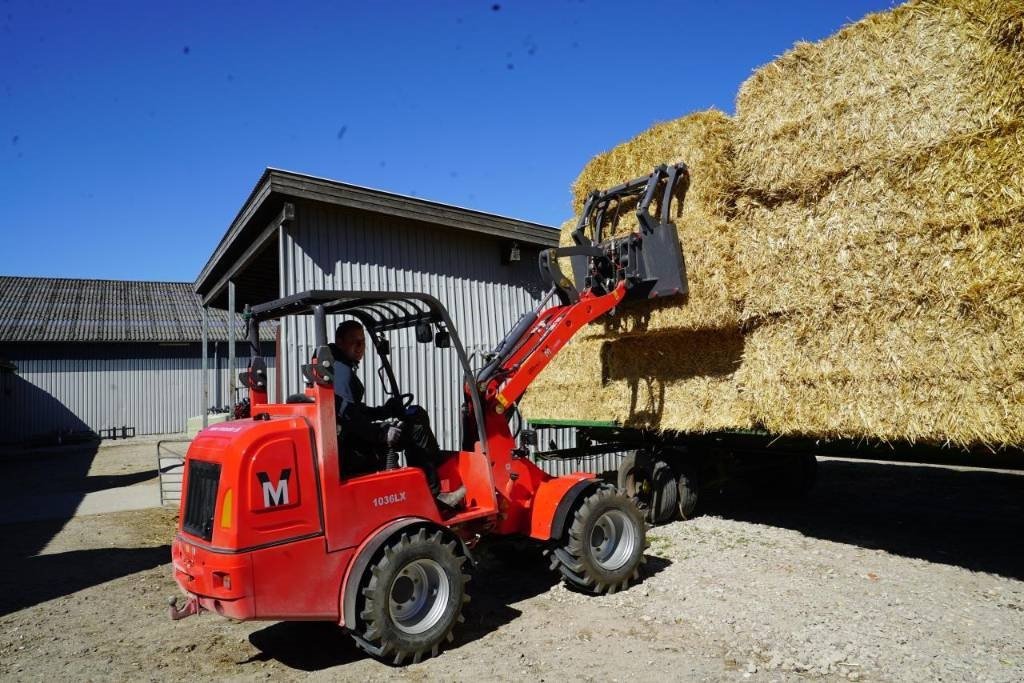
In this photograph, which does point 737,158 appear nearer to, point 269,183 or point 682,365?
point 682,365

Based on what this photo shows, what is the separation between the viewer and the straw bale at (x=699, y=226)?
21.4ft

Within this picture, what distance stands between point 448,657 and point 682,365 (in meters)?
3.84

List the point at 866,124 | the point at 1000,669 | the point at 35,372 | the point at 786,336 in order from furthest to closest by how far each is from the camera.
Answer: the point at 35,372 < the point at 786,336 < the point at 866,124 < the point at 1000,669

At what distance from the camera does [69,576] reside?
6.83 metres

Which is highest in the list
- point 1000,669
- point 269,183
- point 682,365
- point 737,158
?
point 269,183

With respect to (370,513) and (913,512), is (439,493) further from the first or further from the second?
(913,512)

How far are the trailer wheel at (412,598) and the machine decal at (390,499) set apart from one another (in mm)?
243

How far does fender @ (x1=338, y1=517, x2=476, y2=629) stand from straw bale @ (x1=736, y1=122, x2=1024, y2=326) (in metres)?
3.64

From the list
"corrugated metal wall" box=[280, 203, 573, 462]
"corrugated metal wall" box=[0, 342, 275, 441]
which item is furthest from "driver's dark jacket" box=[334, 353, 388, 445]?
"corrugated metal wall" box=[0, 342, 275, 441]

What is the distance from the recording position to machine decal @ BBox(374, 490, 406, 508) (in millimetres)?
4566

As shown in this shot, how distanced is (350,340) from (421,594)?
1812mm

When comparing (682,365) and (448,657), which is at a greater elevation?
(682,365)

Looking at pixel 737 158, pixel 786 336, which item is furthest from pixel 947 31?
pixel 786 336

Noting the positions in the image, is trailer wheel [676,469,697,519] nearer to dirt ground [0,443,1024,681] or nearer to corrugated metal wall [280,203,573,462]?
dirt ground [0,443,1024,681]
